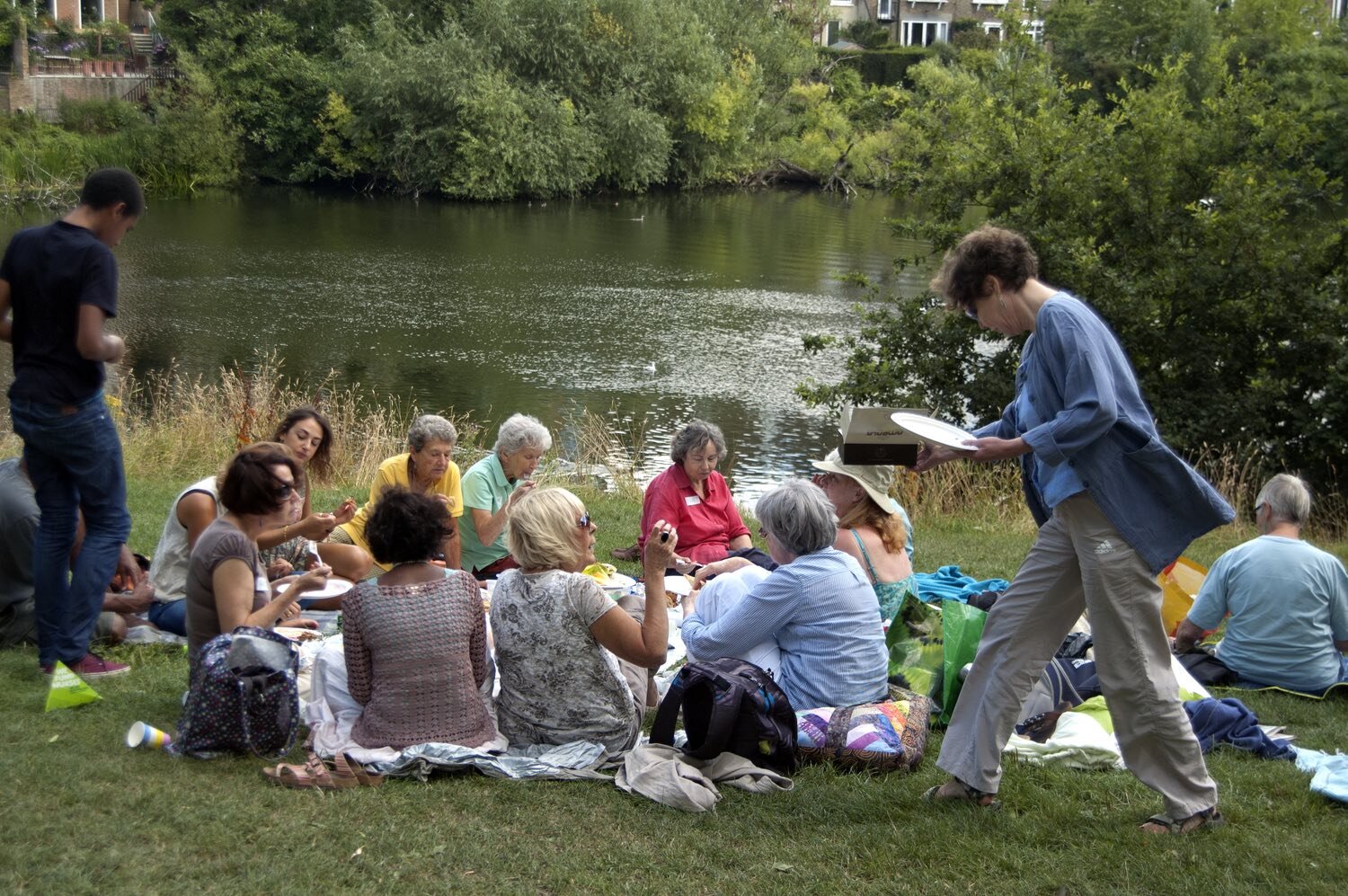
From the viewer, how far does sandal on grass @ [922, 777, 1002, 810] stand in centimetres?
385

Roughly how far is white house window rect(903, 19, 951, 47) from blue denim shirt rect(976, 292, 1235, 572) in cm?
6105

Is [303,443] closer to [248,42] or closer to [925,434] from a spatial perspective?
[925,434]

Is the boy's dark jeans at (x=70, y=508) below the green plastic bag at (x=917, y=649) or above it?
above

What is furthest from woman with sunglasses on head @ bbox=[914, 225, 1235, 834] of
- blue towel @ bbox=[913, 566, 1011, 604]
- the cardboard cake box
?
blue towel @ bbox=[913, 566, 1011, 604]

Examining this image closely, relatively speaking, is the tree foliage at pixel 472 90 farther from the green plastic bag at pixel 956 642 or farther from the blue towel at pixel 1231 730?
the blue towel at pixel 1231 730

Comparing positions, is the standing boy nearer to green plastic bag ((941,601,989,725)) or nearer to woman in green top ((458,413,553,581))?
woman in green top ((458,413,553,581))

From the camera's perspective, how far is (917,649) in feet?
16.7

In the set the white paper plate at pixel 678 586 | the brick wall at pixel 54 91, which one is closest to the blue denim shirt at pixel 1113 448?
the white paper plate at pixel 678 586

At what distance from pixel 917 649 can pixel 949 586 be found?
1591mm

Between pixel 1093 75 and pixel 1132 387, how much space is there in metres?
45.1

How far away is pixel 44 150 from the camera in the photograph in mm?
31641

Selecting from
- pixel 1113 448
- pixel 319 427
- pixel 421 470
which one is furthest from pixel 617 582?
pixel 1113 448

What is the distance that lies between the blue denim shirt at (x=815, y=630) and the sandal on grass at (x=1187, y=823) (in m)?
1.07

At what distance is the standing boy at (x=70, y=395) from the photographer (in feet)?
14.5
